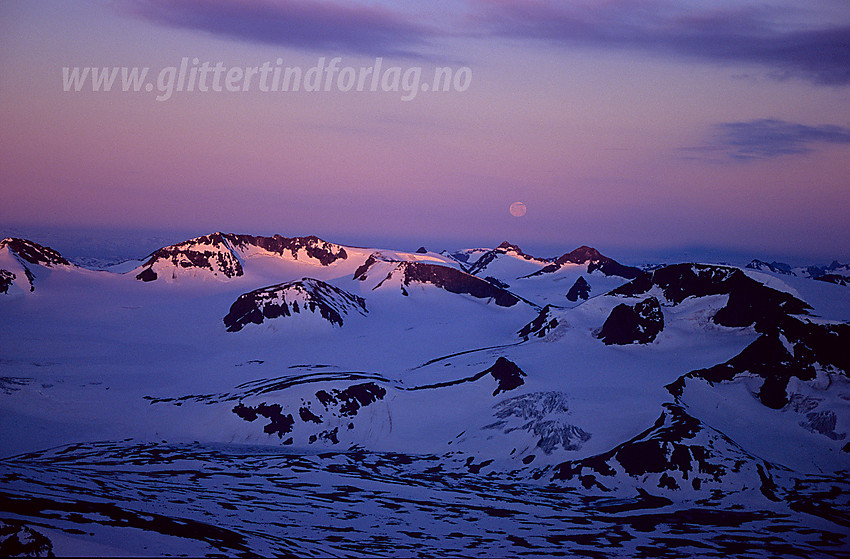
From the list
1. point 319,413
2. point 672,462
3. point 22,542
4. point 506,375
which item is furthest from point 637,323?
point 22,542

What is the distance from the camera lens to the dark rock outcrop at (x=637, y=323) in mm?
190500

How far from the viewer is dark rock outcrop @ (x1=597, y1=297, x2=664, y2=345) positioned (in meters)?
190

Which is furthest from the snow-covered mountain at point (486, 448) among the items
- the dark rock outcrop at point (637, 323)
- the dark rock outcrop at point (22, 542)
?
the dark rock outcrop at point (22, 542)

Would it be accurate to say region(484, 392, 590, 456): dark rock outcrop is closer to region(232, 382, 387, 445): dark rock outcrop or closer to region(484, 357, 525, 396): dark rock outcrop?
region(484, 357, 525, 396): dark rock outcrop

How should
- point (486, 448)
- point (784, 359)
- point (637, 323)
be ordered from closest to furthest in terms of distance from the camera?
point (486, 448), point (784, 359), point (637, 323)

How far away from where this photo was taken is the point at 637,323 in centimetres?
19350

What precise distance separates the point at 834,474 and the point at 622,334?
235 ft

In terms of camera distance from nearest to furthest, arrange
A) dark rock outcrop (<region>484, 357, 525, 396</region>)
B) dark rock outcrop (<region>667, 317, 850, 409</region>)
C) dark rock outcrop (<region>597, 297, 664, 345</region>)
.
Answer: dark rock outcrop (<region>667, 317, 850, 409</region>) → dark rock outcrop (<region>484, 357, 525, 396</region>) → dark rock outcrop (<region>597, 297, 664, 345</region>)

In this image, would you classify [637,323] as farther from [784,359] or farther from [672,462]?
[672,462]

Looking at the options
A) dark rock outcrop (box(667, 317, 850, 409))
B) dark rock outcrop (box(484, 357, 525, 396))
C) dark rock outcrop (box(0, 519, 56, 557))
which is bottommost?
dark rock outcrop (box(0, 519, 56, 557))

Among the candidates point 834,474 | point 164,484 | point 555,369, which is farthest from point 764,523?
point 164,484

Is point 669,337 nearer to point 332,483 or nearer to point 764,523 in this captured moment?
point 764,523

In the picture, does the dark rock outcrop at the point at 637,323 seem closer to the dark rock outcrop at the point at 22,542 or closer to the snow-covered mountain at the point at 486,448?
the snow-covered mountain at the point at 486,448

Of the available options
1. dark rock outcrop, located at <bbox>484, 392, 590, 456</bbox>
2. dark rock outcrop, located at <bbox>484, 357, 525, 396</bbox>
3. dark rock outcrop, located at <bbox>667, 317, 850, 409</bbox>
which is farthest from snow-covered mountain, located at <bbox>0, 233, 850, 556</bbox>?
dark rock outcrop, located at <bbox>484, 357, 525, 396</bbox>
